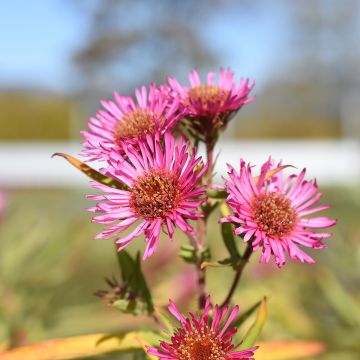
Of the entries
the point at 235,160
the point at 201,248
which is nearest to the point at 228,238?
the point at 201,248

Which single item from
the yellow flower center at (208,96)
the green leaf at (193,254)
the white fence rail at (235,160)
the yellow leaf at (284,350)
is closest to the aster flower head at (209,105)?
the yellow flower center at (208,96)

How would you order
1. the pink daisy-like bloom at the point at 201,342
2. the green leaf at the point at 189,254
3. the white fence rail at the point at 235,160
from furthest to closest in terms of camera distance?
1. the white fence rail at the point at 235,160
2. the green leaf at the point at 189,254
3. the pink daisy-like bloom at the point at 201,342

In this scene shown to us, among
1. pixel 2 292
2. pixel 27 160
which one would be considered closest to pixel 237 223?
pixel 2 292

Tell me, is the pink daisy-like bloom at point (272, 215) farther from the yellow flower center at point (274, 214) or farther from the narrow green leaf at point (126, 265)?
the narrow green leaf at point (126, 265)

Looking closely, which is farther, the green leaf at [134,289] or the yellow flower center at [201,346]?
the green leaf at [134,289]

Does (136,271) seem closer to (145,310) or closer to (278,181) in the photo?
(145,310)

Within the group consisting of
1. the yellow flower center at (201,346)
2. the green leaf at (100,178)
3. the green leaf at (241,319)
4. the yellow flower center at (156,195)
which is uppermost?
the green leaf at (100,178)

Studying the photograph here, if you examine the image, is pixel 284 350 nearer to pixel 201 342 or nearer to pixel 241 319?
pixel 241 319
